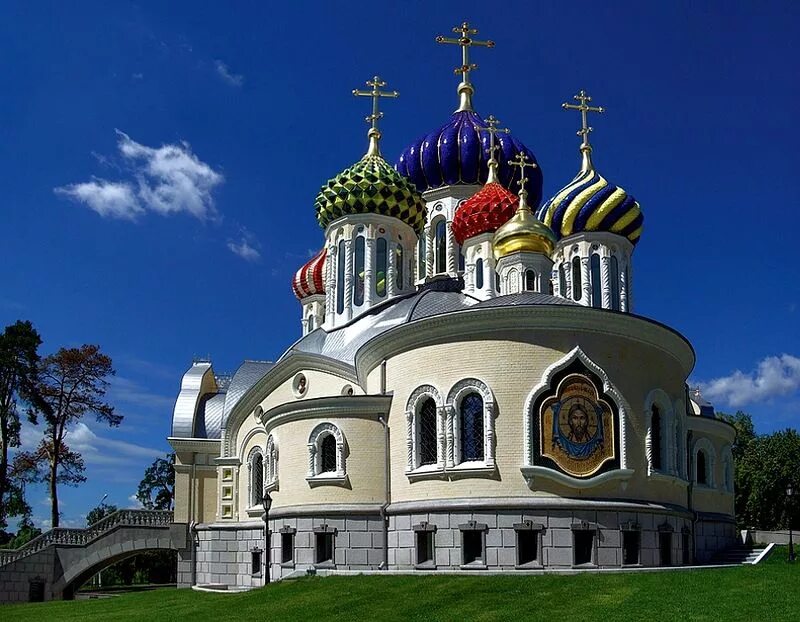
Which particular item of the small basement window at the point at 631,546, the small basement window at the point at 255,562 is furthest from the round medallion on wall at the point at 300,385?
the small basement window at the point at 631,546

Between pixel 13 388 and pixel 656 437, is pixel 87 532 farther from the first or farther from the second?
pixel 656 437

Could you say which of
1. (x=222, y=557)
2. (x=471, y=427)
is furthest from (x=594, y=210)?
(x=222, y=557)

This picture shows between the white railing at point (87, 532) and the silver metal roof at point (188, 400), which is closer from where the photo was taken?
the white railing at point (87, 532)

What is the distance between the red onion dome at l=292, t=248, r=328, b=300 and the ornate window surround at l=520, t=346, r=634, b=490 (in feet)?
63.5

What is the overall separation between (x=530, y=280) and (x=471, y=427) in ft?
20.9

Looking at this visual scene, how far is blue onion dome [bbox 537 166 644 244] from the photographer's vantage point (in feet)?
99.1

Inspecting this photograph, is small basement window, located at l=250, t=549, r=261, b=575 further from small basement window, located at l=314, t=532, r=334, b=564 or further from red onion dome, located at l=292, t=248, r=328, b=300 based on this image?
red onion dome, located at l=292, t=248, r=328, b=300

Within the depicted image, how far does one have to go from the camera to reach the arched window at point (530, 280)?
25345 millimetres

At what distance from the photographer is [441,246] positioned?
33156 millimetres

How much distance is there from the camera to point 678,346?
22188mm

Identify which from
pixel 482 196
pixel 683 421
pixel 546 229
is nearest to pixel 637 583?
pixel 683 421

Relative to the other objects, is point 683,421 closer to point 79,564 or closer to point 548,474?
point 548,474

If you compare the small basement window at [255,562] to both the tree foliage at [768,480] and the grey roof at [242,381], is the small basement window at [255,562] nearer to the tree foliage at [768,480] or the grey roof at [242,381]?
the grey roof at [242,381]

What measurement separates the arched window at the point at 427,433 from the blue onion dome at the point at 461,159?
47.0 ft
